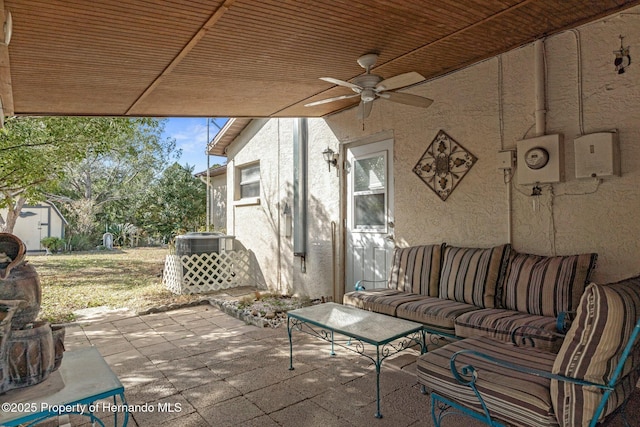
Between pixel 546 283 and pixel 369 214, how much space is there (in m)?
2.68

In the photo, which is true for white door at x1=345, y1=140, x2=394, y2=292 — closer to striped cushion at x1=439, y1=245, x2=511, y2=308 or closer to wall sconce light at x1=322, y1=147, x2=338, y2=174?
wall sconce light at x1=322, y1=147, x2=338, y2=174

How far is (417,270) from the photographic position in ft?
14.1

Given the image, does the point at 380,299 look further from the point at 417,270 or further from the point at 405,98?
the point at 405,98

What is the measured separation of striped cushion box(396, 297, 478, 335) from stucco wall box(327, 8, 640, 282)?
85 centimetres

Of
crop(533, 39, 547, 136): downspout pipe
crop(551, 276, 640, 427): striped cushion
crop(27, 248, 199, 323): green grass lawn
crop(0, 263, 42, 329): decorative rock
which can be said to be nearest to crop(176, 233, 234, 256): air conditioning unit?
crop(27, 248, 199, 323): green grass lawn

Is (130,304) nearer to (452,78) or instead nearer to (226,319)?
(226,319)

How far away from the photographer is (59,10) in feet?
8.22

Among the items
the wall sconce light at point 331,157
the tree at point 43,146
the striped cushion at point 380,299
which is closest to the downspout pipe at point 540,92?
the striped cushion at point 380,299

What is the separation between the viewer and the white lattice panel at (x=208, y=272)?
699cm

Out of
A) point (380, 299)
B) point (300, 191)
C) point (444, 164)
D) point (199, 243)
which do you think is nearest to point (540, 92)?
point (444, 164)

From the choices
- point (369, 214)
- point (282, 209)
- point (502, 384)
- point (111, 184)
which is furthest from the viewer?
point (111, 184)

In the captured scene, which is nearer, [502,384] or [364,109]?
[502,384]

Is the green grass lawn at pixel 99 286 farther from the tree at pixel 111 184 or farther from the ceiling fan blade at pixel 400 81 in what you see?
the tree at pixel 111 184

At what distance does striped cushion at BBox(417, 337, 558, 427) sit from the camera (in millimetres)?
1836
